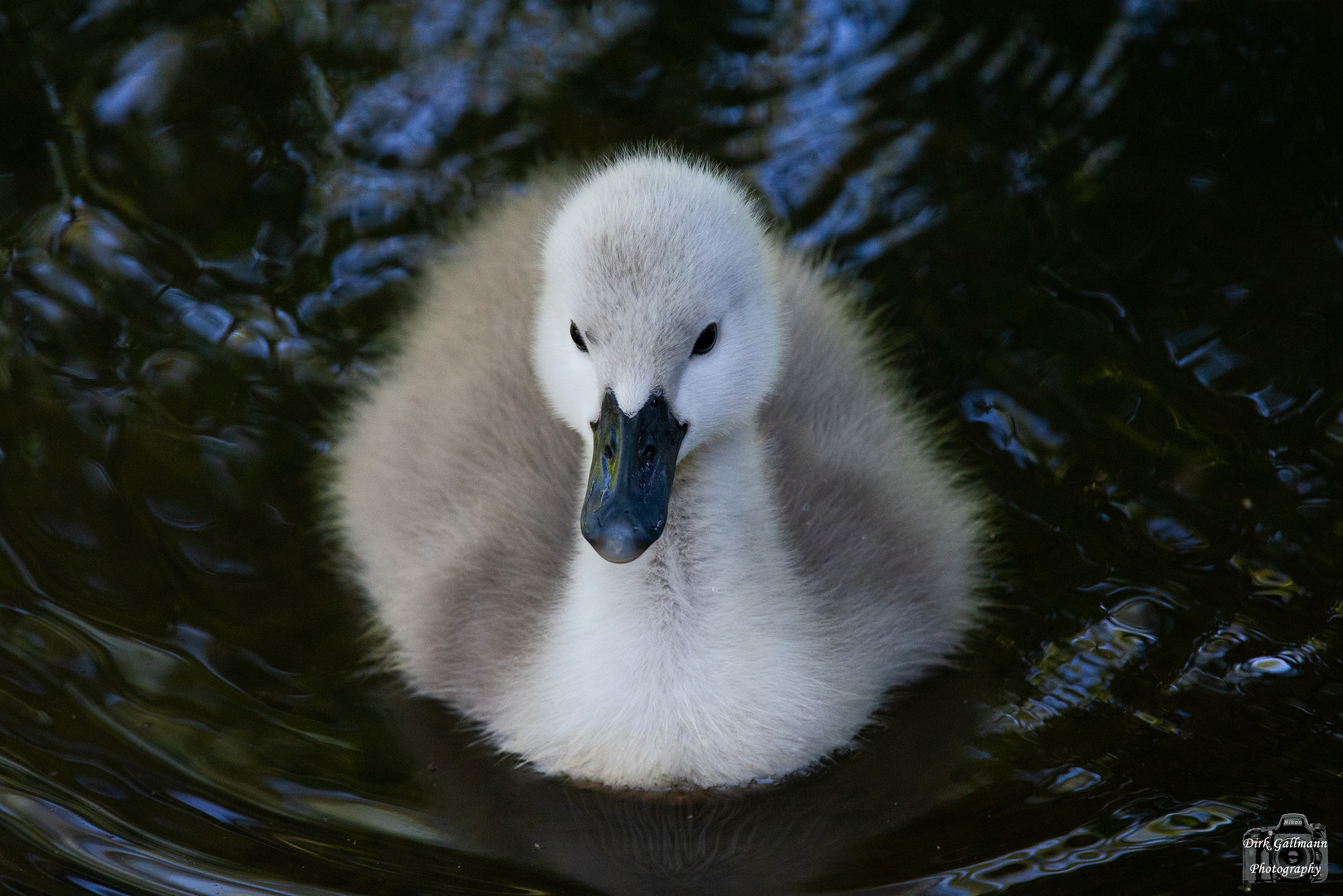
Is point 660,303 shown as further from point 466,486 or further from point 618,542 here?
point 466,486

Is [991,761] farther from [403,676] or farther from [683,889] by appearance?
[403,676]

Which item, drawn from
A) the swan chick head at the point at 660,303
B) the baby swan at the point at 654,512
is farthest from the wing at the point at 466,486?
the swan chick head at the point at 660,303

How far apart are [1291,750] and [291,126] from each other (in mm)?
2972

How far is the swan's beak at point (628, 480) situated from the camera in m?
2.43

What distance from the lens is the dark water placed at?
8.41ft

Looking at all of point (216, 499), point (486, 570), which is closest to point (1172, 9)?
point (486, 570)

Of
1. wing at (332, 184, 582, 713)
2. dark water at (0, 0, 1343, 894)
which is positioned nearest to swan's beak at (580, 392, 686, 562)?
wing at (332, 184, 582, 713)

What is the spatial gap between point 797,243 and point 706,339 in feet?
4.44

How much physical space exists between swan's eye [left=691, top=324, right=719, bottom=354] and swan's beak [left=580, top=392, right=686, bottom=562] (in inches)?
5.7

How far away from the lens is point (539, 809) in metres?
2.72

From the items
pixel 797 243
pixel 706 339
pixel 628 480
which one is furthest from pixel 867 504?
pixel 797 243

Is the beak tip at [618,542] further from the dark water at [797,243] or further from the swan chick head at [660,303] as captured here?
the dark water at [797,243]

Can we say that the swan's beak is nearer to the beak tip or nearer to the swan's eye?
the beak tip

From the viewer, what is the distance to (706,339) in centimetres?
262
